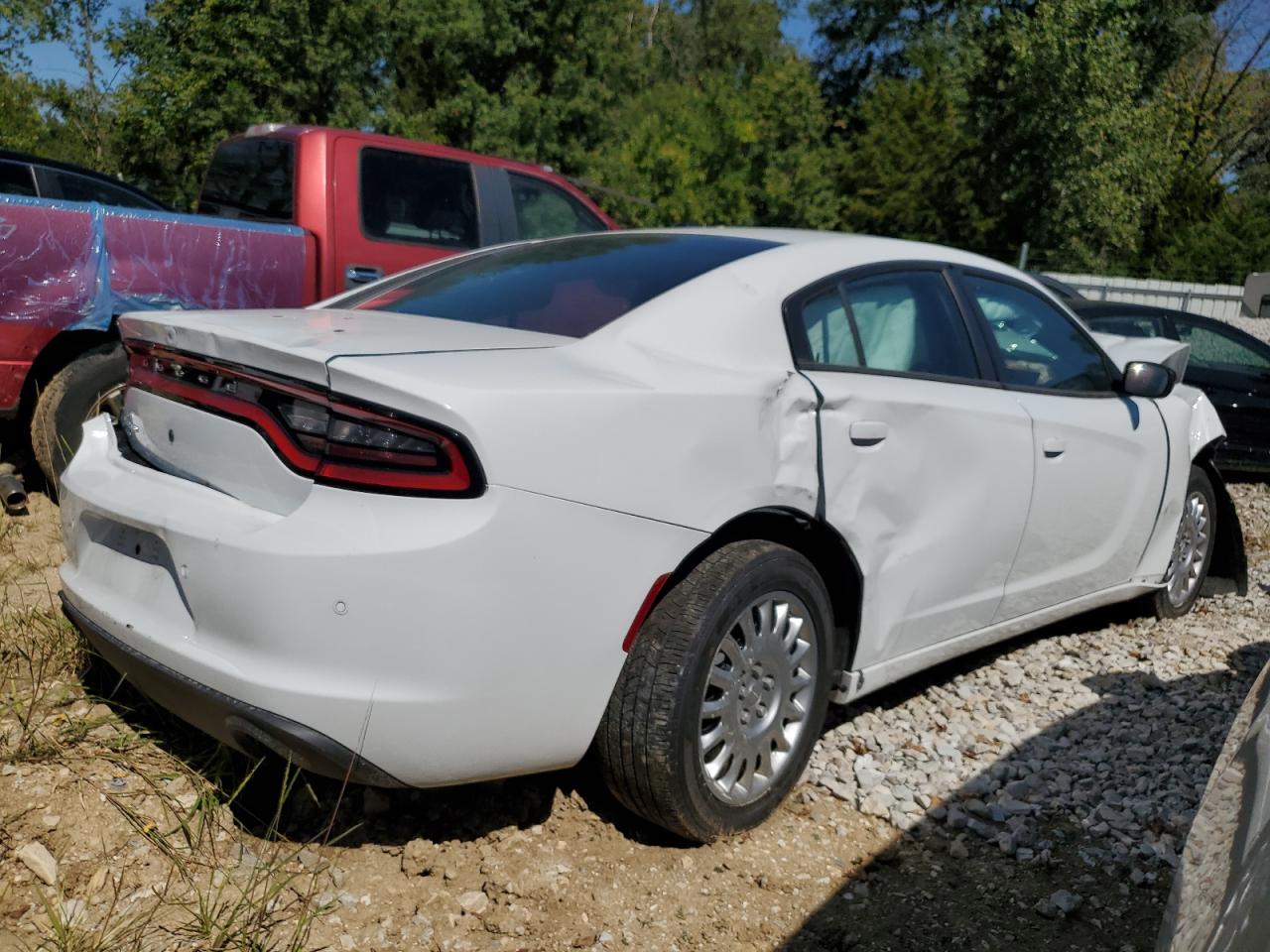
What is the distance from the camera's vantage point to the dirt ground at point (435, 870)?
8.07ft

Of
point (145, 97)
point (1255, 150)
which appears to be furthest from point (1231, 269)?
point (145, 97)

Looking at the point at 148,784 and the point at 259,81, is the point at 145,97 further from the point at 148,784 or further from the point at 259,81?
the point at 148,784

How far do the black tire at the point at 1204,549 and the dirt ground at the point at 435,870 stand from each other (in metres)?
2.24

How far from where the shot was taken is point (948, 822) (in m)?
3.14

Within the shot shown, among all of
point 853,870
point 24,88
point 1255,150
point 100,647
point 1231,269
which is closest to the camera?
point 100,647

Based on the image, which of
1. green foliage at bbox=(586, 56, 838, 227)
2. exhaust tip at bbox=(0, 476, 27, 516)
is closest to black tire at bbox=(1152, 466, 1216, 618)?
exhaust tip at bbox=(0, 476, 27, 516)

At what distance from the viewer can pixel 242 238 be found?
17.1ft

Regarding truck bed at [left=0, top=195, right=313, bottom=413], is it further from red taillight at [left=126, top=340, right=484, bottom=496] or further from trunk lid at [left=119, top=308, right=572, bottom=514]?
red taillight at [left=126, top=340, right=484, bottom=496]

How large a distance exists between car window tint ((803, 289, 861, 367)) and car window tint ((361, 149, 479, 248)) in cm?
351

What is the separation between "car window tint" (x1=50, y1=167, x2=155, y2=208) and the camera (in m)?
7.94

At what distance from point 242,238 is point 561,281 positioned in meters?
2.66

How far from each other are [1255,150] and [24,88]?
1551 inches

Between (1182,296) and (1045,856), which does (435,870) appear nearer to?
(1045,856)

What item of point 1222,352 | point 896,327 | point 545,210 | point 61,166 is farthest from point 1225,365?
point 61,166
